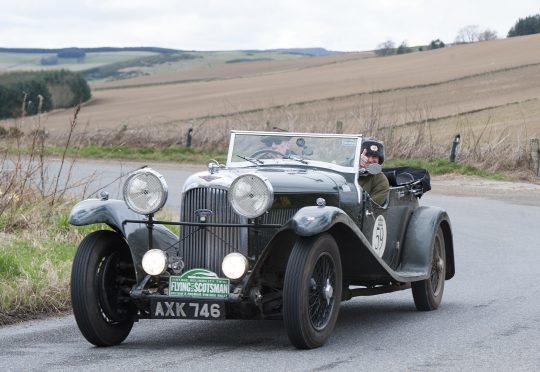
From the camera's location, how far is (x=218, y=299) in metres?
7.58

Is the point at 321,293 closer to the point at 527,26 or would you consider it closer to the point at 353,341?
the point at 353,341

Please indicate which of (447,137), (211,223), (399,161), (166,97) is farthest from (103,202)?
(166,97)

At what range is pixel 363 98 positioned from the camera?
50938mm

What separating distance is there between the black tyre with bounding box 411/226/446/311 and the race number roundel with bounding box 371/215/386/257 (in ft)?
1.99

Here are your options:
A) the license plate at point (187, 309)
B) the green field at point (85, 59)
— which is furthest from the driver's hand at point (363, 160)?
the green field at point (85, 59)

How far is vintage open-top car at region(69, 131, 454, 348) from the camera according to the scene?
7645 mm

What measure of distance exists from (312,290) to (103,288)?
1.50 meters

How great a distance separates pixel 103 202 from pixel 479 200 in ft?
47.9

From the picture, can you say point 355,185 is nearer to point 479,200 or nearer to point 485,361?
point 485,361

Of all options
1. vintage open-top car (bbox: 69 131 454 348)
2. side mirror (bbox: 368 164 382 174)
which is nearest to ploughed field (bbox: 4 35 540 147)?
side mirror (bbox: 368 164 382 174)

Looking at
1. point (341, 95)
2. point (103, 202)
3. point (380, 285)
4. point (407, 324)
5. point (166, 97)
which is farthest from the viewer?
point (166, 97)

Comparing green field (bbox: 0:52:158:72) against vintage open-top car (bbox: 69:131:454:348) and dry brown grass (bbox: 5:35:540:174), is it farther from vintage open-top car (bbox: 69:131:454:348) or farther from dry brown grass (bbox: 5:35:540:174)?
vintage open-top car (bbox: 69:131:454:348)

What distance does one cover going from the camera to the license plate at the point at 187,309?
7609 mm

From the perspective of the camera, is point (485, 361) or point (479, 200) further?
point (479, 200)
